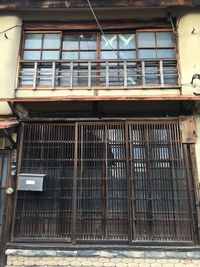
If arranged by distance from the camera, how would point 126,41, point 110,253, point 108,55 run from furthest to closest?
1. point 126,41
2. point 108,55
3. point 110,253

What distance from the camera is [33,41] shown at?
984 centimetres

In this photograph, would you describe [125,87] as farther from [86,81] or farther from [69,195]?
[69,195]

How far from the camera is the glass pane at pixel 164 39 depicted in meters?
9.61

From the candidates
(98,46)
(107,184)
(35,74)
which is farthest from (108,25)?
(107,184)

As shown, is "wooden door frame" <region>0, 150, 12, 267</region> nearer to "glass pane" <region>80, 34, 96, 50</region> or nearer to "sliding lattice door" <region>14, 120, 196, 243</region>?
"sliding lattice door" <region>14, 120, 196, 243</region>

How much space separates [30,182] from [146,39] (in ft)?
17.9

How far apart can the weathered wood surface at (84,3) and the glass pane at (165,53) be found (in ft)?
4.28

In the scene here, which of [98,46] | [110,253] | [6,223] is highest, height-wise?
[98,46]

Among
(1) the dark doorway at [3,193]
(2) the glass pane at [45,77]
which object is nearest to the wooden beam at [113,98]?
(2) the glass pane at [45,77]

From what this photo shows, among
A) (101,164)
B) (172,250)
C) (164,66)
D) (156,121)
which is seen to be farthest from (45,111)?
(172,250)

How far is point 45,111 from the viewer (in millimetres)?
8891

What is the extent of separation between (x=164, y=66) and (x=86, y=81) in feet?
7.65

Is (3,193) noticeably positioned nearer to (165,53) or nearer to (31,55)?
(31,55)

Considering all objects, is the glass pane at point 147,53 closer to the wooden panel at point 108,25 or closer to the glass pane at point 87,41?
the wooden panel at point 108,25
